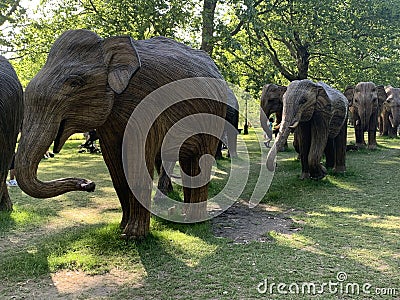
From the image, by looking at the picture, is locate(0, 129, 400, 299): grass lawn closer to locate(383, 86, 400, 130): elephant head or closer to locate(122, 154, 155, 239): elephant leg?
locate(122, 154, 155, 239): elephant leg

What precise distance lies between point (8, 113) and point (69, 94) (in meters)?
0.92

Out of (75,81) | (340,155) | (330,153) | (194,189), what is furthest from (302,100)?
(75,81)

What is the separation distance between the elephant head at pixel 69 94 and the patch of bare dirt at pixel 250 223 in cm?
213

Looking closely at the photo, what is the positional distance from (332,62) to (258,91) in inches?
148

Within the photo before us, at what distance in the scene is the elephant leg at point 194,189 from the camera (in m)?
5.48

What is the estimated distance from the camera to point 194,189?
18.2 ft

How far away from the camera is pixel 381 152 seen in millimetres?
13047

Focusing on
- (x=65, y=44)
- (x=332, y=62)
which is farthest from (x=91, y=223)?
(x=332, y=62)

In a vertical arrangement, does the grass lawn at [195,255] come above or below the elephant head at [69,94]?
below

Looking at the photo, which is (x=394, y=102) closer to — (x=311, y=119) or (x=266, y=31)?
(x=266, y=31)

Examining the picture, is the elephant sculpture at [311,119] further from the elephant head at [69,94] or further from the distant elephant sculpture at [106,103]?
the elephant head at [69,94]

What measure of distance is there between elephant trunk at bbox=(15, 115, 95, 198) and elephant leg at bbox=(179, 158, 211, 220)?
211 centimetres

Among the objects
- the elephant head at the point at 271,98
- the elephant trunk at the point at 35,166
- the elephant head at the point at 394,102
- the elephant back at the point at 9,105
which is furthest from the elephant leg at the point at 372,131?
the elephant trunk at the point at 35,166

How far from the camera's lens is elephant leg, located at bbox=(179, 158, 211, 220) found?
18.0ft
